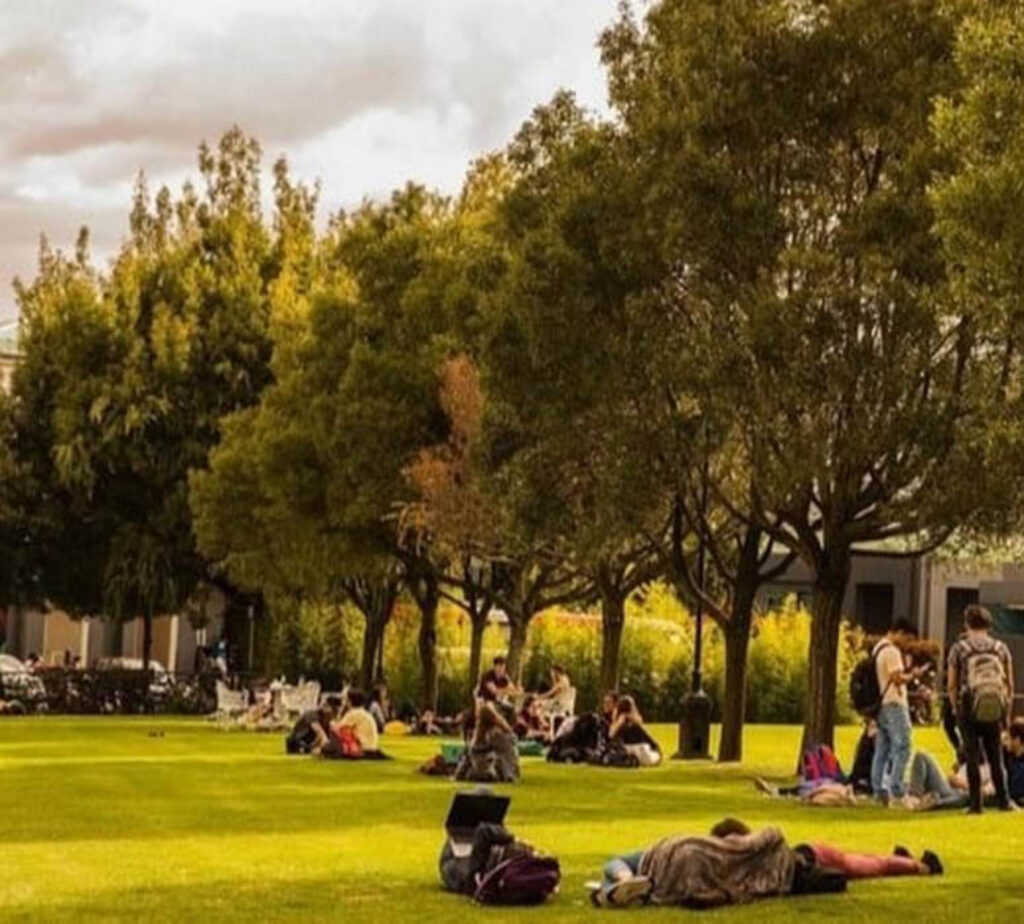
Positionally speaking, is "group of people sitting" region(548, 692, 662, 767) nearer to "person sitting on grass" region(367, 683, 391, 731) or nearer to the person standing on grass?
"person sitting on grass" region(367, 683, 391, 731)

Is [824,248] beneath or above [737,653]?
above

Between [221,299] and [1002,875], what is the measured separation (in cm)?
4646

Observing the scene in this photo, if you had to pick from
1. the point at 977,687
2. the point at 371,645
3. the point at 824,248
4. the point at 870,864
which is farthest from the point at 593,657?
the point at 870,864

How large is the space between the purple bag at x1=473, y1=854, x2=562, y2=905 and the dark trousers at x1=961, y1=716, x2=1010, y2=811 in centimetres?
855

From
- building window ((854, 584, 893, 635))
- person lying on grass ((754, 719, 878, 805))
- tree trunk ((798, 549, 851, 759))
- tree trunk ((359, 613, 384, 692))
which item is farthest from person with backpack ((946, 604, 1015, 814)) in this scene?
building window ((854, 584, 893, 635))

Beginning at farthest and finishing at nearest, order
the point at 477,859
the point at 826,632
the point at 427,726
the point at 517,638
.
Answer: the point at 517,638 → the point at 427,726 → the point at 826,632 → the point at 477,859

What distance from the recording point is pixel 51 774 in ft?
99.4

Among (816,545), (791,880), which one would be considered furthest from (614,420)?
(791,880)

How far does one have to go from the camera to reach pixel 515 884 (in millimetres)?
15922

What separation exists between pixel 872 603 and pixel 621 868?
73.7 metres

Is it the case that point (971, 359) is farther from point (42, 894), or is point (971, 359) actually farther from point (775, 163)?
point (42, 894)

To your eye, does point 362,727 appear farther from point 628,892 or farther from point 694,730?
point 628,892

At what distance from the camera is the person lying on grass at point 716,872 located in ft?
51.7

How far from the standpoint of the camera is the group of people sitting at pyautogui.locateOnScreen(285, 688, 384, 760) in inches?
1374
